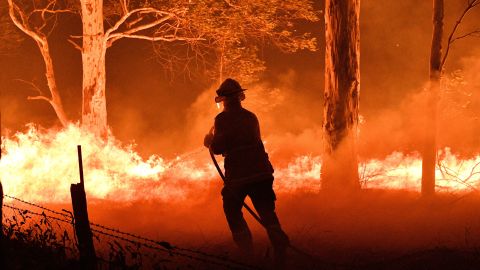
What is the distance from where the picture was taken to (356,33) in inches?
411

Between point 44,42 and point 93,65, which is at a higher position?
point 44,42

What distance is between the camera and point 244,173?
6.59 m

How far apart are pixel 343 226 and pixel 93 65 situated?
359 inches

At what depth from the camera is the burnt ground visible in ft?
22.1

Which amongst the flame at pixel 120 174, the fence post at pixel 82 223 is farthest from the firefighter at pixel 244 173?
the flame at pixel 120 174

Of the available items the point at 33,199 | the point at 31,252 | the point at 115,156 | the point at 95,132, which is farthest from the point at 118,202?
the point at 31,252

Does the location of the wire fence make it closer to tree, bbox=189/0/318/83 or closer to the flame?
the flame

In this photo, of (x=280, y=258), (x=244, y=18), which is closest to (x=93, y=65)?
(x=244, y=18)

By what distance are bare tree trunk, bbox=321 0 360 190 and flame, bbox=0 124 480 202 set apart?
3.26 ft

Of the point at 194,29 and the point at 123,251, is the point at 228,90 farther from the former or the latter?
the point at 194,29

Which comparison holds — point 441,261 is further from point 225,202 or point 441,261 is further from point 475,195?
point 475,195

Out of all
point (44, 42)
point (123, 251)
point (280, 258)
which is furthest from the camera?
point (44, 42)

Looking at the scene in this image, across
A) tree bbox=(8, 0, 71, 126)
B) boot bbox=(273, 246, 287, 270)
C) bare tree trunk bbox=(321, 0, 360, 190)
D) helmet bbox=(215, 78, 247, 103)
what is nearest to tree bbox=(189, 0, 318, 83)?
tree bbox=(8, 0, 71, 126)

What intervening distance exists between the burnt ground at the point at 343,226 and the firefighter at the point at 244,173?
28 centimetres
